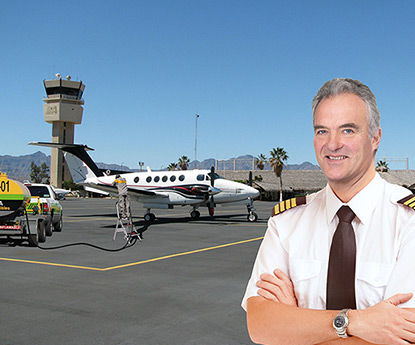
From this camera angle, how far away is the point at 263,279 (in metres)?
2.05

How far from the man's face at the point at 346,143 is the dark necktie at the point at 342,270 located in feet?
0.74

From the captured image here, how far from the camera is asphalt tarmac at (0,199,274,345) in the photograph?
5984 mm

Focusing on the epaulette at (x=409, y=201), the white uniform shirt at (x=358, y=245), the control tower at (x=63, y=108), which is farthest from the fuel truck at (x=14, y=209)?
the control tower at (x=63, y=108)

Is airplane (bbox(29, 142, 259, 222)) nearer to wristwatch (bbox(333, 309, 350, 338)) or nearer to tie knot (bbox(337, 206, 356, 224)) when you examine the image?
tie knot (bbox(337, 206, 356, 224))

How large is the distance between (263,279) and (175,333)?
14.5 ft

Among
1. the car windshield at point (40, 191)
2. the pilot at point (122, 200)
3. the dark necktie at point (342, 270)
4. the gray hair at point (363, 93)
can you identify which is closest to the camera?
the dark necktie at point (342, 270)

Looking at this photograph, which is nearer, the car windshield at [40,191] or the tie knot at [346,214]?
the tie knot at [346,214]

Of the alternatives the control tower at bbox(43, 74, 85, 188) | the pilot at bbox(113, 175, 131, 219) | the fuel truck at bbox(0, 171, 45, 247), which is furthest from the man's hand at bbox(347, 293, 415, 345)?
the control tower at bbox(43, 74, 85, 188)

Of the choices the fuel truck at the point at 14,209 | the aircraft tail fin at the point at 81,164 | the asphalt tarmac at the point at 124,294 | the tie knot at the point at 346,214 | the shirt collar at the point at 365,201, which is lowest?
the asphalt tarmac at the point at 124,294

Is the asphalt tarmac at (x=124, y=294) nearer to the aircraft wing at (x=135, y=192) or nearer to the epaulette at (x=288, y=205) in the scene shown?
the epaulette at (x=288, y=205)

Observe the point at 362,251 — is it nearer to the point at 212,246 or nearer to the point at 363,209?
the point at 363,209

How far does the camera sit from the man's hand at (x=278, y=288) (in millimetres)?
1947

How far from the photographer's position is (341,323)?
170 cm

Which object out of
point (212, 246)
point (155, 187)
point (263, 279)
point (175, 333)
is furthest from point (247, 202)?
point (263, 279)
